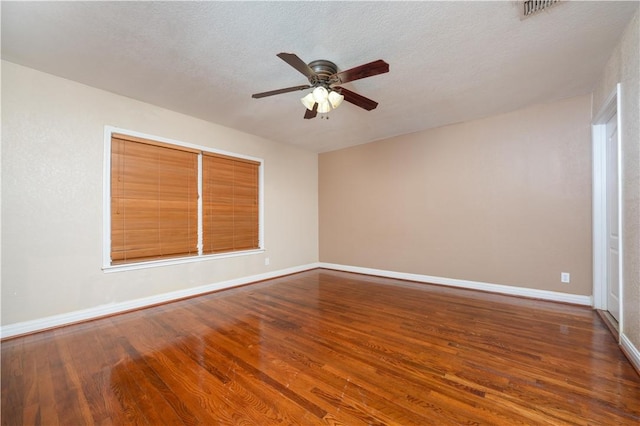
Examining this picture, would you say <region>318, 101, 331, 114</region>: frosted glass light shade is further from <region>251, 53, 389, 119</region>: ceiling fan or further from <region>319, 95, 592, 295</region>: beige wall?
<region>319, 95, 592, 295</region>: beige wall

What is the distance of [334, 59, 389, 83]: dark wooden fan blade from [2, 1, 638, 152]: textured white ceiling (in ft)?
0.97

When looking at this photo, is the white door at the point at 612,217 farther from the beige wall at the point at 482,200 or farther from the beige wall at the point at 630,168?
the beige wall at the point at 630,168

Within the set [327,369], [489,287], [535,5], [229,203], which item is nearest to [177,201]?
[229,203]

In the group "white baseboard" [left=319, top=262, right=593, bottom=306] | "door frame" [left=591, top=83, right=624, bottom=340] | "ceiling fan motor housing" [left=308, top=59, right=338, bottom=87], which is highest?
"ceiling fan motor housing" [left=308, top=59, right=338, bottom=87]

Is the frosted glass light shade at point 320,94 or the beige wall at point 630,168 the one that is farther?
the frosted glass light shade at point 320,94

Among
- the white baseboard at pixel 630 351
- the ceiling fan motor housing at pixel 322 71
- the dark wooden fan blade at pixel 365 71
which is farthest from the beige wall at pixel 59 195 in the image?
the white baseboard at pixel 630 351

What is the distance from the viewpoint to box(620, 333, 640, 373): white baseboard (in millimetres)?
1970

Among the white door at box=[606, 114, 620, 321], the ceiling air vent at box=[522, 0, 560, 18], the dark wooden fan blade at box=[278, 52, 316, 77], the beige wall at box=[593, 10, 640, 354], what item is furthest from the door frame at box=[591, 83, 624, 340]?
the dark wooden fan blade at box=[278, 52, 316, 77]

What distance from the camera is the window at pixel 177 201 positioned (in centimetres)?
332

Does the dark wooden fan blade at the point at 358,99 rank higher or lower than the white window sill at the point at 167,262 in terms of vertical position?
higher

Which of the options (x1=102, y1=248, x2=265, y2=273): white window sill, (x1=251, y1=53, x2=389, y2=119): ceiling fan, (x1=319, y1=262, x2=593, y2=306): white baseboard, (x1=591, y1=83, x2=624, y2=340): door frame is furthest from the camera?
(x1=319, y1=262, x2=593, y2=306): white baseboard

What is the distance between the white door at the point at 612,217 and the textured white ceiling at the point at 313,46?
698mm

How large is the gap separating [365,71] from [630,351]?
3041mm

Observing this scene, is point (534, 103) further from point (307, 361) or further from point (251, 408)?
point (251, 408)
